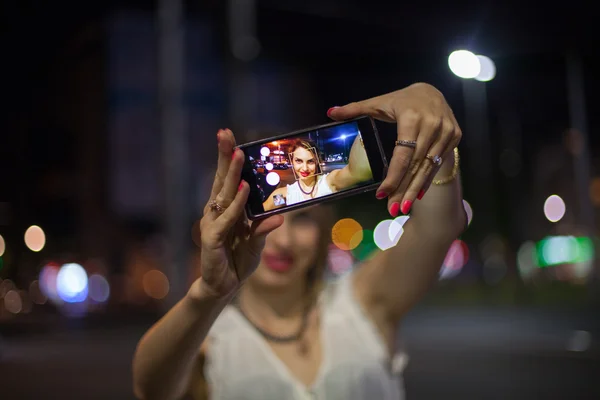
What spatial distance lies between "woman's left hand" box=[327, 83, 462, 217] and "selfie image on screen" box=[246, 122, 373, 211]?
0.18 feet

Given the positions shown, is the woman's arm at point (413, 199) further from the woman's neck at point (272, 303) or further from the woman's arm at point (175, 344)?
the woman's arm at point (175, 344)

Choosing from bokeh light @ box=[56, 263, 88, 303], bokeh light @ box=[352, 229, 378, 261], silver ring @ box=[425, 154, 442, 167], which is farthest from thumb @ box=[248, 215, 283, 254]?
bokeh light @ box=[352, 229, 378, 261]

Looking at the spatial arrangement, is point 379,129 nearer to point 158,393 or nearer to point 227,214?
point 227,214

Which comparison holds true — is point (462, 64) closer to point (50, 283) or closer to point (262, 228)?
point (262, 228)

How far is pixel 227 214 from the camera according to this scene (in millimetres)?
1591

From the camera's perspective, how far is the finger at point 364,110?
169cm

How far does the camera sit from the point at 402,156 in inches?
61.7

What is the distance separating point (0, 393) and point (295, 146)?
10598 mm

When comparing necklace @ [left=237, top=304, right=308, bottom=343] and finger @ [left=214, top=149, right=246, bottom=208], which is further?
necklace @ [left=237, top=304, right=308, bottom=343]

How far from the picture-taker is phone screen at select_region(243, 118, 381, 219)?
166cm

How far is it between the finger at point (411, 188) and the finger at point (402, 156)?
0.02 metres

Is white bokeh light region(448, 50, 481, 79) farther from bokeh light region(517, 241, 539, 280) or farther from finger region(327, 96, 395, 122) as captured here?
bokeh light region(517, 241, 539, 280)

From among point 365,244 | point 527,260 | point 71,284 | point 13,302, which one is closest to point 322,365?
point 71,284

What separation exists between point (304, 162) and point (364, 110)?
0.16 metres
